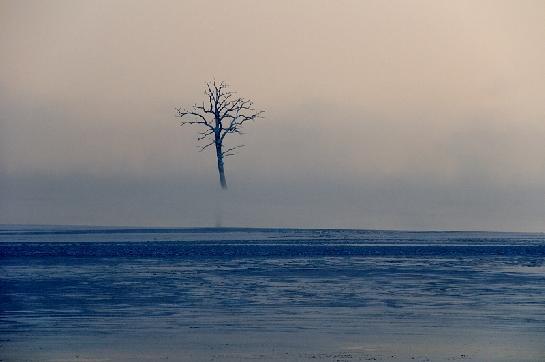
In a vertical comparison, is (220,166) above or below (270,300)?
above

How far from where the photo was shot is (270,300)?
1783cm

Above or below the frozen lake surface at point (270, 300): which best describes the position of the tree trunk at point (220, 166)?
above

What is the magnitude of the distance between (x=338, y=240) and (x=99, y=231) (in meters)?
9.46

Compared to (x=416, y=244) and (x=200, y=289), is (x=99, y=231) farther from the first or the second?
(x=200, y=289)

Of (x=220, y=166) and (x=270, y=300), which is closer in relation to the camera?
(x=270, y=300)

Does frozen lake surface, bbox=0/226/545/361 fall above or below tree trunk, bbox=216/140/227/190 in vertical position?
below

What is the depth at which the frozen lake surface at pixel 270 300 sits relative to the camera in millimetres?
13234

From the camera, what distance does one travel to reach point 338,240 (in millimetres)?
31406

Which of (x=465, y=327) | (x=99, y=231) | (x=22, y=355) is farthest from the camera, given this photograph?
(x=99, y=231)

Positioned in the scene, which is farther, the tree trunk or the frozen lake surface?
the tree trunk

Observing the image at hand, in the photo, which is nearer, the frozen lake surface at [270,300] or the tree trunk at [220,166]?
the frozen lake surface at [270,300]

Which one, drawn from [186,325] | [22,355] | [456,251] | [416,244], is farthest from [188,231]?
[22,355]

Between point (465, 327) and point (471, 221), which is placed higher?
point (471, 221)

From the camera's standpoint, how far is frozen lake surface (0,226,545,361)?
1323 cm
